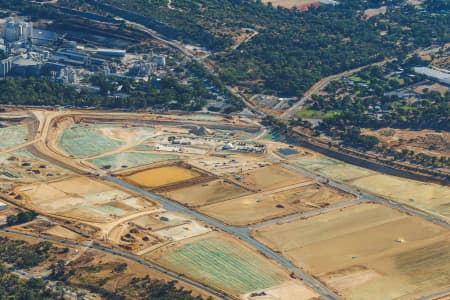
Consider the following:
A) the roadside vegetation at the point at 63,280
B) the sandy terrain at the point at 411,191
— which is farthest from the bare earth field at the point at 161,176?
the roadside vegetation at the point at 63,280

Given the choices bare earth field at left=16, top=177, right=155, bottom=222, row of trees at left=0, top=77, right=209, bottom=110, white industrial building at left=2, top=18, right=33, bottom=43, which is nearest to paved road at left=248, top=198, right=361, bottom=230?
bare earth field at left=16, top=177, right=155, bottom=222

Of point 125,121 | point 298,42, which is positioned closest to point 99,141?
point 125,121

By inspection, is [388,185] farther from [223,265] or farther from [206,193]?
[223,265]

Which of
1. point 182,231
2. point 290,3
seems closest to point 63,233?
point 182,231

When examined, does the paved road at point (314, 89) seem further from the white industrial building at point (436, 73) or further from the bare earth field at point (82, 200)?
the bare earth field at point (82, 200)

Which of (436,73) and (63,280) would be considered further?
(436,73)

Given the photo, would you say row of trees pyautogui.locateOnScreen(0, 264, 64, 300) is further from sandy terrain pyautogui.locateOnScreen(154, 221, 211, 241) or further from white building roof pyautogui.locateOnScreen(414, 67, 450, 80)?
white building roof pyautogui.locateOnScreen(414, 67, 450, 80)
